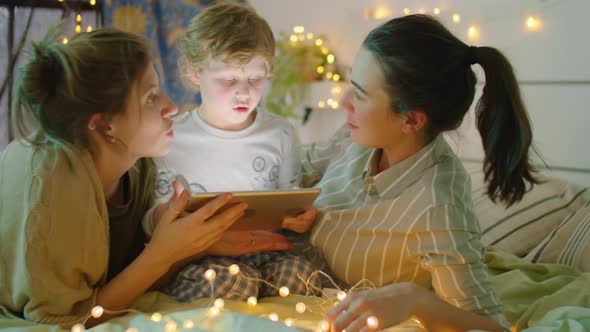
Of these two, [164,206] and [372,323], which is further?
[164,206]

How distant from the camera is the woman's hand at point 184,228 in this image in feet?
3.99

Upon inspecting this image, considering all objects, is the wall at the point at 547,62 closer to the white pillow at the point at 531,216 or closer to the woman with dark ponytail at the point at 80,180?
the white pillow at the point at 531,216

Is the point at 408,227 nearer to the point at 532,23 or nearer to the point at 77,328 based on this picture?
the point at 77,328

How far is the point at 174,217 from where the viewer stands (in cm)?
124

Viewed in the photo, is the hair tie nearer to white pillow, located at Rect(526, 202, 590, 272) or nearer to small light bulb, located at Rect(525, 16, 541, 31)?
white pillow, located at Rect(526, 202, 590, 272)

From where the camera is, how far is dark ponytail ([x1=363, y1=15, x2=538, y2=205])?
48.4 inches

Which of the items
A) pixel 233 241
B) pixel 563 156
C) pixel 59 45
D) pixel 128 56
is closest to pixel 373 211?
pixel 233 241

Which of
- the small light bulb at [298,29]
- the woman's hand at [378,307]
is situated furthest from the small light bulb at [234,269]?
the small light bulb at [298,29]

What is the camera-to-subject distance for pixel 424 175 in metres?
1.29

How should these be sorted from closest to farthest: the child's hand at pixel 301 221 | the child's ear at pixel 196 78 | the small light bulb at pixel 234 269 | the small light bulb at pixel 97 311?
the small light bulb at pixel 97 311, the small light bulb at pixel 234 269, the child's hand at pixel 301 221, the child's ear at pixel 196 78

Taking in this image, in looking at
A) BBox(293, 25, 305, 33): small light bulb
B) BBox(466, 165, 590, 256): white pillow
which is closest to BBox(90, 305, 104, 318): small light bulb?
BBox(466, 165, 590, 256): white pillow

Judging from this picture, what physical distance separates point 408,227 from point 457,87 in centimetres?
32

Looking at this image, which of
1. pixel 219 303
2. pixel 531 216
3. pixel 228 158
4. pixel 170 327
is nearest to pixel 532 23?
pixel 531 216

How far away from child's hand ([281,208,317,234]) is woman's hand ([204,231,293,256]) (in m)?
0.05
